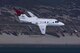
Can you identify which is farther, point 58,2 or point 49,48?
point 58,2

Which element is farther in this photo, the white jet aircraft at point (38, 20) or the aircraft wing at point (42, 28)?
the white jet aircraft at point (38, 20)

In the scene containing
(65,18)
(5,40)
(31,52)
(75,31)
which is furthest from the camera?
(65,18)

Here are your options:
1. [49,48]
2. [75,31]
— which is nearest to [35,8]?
[75,31]

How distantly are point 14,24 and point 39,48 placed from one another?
13354mm

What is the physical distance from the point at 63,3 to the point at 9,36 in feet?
50.1

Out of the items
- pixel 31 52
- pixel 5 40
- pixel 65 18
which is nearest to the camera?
pixel 31 52

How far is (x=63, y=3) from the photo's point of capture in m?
70.8

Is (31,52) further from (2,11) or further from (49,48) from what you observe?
(2,11)

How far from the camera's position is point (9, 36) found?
5744cm

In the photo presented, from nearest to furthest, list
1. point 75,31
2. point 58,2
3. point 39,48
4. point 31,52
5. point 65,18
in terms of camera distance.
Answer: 1. point 31,52
2. point 39,48
3. point 75,31
4. point 65,18
5. point 58,2

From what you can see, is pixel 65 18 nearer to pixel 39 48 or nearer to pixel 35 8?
pixel 35 8

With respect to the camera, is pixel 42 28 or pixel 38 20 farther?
pixel 38 20

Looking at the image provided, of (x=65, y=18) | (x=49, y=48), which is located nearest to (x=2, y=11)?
(x=65, y=18)

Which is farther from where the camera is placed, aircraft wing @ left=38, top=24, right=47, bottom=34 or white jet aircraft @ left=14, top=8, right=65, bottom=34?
white jet aircraft @ left=14, top=8, right=65, bottom=34
